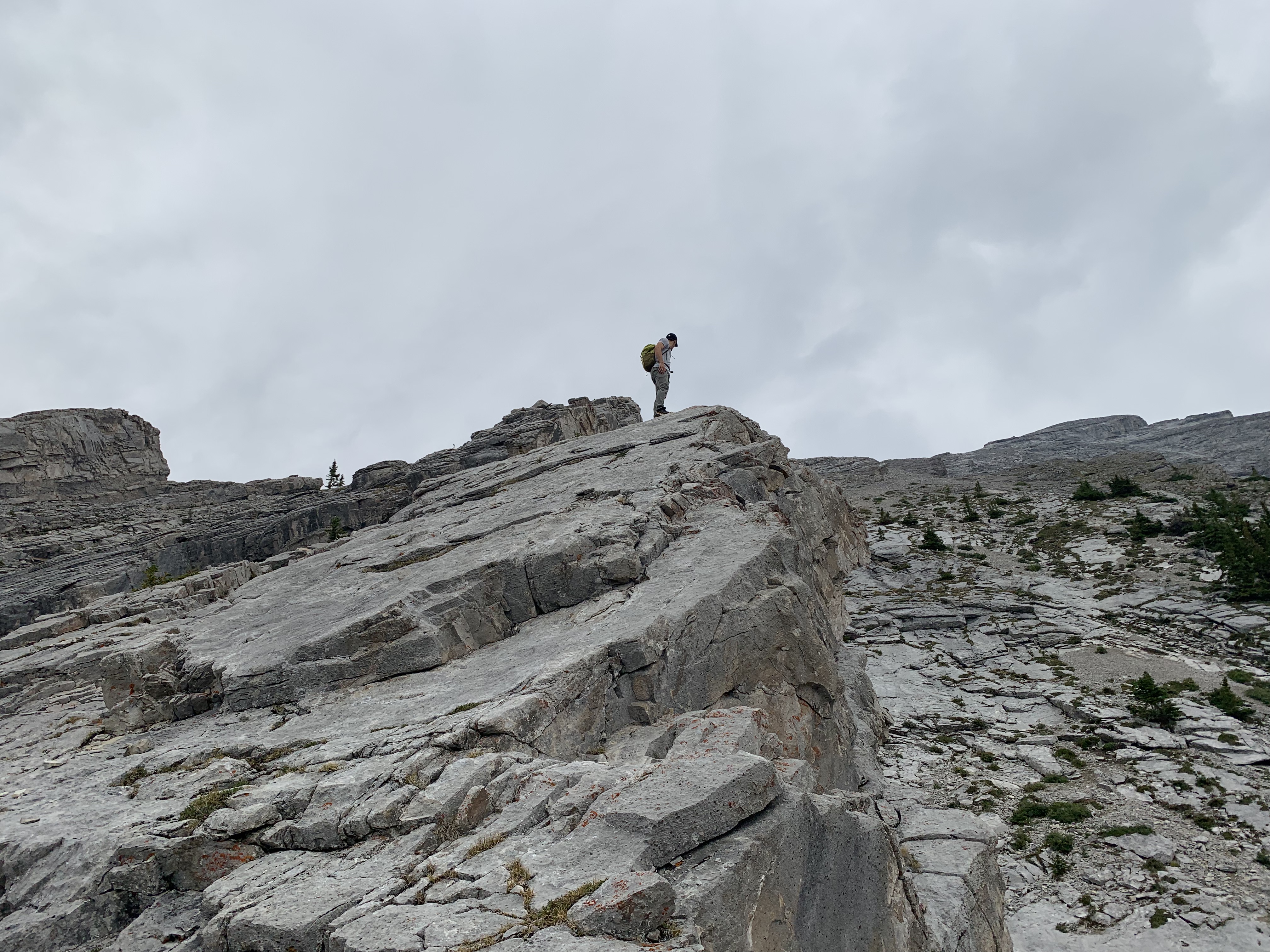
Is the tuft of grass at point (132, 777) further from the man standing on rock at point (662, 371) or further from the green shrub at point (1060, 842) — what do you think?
the man standing on rock at point (662, 371)

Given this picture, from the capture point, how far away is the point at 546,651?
13.9 m

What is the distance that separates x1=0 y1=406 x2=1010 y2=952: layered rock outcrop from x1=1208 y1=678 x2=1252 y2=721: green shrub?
9.32m

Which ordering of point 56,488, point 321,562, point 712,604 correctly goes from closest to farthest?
point 712,604 → point 321,562 → point 56,488

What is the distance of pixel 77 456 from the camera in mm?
65812

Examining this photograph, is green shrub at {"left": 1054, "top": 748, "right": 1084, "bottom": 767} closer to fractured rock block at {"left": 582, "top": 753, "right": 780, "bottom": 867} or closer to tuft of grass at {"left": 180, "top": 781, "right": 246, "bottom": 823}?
fractured rock block at {"left": 582, "top": 753, "right": 780, "bottom": 867}

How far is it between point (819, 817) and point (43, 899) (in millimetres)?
9767

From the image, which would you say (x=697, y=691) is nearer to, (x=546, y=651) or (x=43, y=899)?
(x=546, y=651)

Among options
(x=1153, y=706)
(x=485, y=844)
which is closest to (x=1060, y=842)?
(x=1153, y=706)

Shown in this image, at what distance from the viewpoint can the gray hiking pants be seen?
3269 centimetres

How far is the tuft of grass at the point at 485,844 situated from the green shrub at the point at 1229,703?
2200 cm

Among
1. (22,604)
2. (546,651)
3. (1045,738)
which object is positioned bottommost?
(1045,738)

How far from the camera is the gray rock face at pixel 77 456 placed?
63188 millimetres

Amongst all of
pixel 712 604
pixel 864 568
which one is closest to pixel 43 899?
pixel 712 604

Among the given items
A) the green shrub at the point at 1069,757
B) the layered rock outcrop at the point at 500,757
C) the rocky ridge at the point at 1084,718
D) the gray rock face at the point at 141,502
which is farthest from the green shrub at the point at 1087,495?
the layered rock outcrop at the point at 500,757
